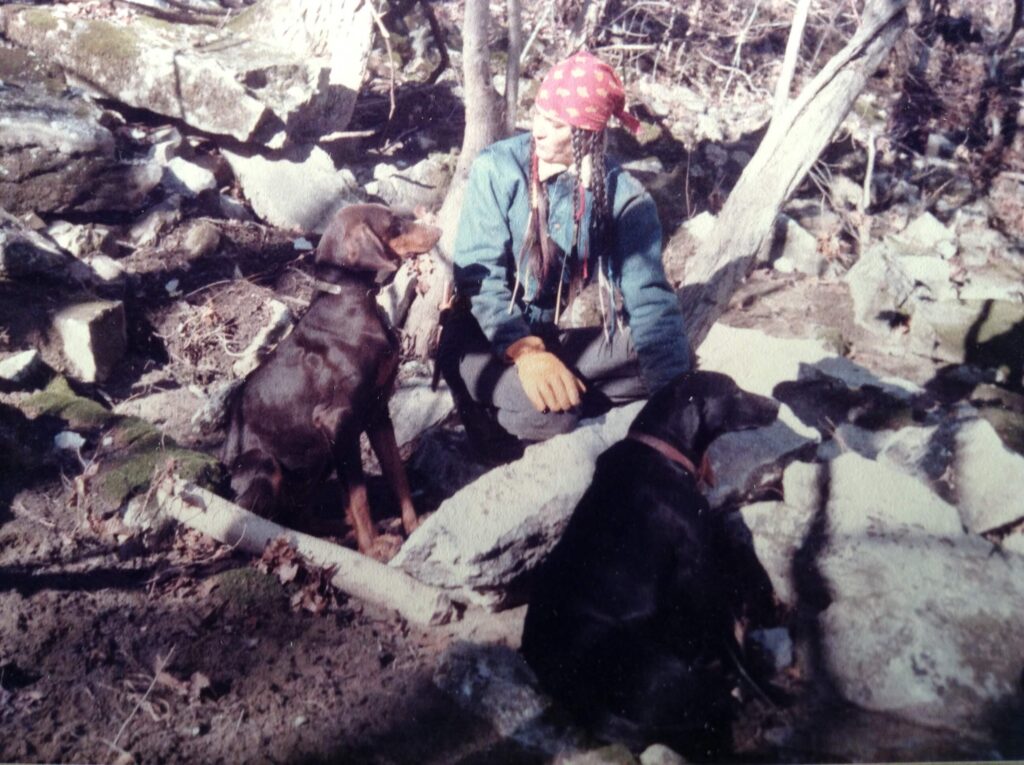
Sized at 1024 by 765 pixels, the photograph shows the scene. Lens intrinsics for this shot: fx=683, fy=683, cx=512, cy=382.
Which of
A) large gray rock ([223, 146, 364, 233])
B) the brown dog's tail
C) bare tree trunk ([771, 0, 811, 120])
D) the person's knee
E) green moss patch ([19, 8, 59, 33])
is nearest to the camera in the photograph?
the brown dog's tail

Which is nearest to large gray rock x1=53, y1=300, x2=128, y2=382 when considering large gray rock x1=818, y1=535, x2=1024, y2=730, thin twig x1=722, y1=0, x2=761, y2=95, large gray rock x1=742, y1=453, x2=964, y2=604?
large gray rock x1=742, y1=453, x2=964, y2=604

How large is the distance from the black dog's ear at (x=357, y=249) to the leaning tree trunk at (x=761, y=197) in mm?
1554

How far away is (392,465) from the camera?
316cm

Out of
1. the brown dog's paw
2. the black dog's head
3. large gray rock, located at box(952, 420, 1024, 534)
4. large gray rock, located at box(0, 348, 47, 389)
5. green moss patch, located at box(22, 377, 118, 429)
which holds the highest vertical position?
large gray rock, located at box(952, 420, 1024, 534)

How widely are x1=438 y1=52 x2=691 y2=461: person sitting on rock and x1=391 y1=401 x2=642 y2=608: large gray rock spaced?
348mm

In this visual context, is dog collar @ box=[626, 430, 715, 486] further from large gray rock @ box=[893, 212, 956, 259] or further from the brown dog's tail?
large gray rock @ box=[893, 212, 956, 259]

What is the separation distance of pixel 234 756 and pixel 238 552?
0.91 metres

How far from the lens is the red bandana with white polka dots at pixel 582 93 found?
94.1 inches

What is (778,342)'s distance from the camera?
302 centimetres

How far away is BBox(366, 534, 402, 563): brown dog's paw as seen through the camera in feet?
9.43

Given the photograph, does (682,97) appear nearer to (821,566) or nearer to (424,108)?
(424,108)

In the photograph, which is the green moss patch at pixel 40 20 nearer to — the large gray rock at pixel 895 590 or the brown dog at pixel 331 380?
the brown dog at pixel 331 380

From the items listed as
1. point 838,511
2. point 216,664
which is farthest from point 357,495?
point 838,511

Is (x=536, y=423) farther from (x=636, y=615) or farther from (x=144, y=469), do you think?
(x=144, y=469)
